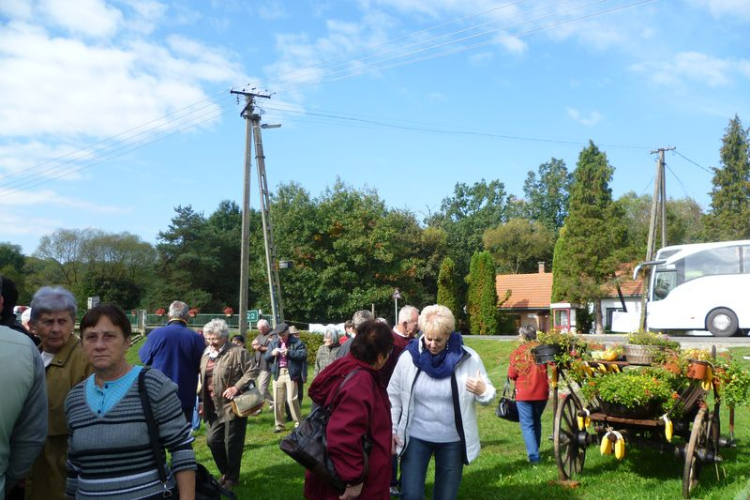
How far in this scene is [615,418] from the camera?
654 cm

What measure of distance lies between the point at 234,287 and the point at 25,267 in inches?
1134

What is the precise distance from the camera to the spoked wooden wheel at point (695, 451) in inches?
239

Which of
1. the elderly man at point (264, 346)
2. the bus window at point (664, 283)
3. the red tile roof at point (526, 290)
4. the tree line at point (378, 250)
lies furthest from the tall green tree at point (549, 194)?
the elderly man at point (264, 346)

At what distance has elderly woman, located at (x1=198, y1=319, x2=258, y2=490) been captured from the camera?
23.1ft

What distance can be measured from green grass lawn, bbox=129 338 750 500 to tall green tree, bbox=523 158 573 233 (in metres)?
68.9

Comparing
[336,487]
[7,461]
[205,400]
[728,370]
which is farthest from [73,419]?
[728,370]

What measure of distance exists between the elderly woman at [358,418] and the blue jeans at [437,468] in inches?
35.1

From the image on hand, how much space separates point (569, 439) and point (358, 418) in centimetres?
424

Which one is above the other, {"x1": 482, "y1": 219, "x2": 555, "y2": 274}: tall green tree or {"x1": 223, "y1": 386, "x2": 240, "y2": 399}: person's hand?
{"x1": 482, "y1": 219, "x2": 555, "y2": 274}: tall green tree

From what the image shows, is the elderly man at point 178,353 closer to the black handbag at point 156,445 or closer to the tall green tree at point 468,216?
the black handbag at point 156,445

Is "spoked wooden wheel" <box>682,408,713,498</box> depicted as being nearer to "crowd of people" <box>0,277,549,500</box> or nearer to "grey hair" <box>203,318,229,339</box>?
"crowd of people" <box>0,277,549,500</box>

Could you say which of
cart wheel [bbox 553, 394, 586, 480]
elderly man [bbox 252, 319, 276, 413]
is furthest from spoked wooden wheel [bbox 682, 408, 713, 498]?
elderly man [bbox 252, 319, 276, 413]

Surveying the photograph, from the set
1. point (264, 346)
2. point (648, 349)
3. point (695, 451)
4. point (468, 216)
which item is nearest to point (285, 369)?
point (264, 346)

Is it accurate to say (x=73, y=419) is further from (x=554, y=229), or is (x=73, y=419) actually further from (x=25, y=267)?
(x=25, y=267)
